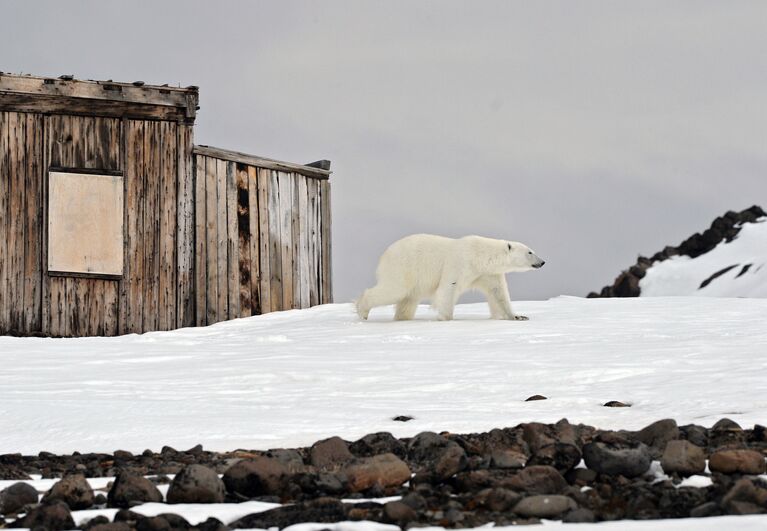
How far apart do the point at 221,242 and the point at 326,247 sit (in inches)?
73.8

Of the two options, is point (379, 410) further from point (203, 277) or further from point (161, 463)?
point (203, 277)

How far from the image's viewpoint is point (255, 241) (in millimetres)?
14562

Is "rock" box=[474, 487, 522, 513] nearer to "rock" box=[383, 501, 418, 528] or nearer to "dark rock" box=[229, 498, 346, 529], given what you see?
"rock" box=[383, 501, 418, 528]

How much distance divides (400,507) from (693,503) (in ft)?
2.99

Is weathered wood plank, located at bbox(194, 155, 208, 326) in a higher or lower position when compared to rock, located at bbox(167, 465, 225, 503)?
higher

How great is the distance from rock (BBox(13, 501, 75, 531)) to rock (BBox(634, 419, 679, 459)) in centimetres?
226

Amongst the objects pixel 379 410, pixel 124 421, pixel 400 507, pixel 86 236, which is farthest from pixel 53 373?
pixel 86 236

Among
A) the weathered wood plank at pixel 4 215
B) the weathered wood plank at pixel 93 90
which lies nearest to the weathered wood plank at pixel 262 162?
the weathered wood plank at pixel 93 90

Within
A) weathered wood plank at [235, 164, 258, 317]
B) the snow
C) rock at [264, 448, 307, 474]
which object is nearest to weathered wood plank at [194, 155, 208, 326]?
weathered wood plank at [235, 164, 258, 317]

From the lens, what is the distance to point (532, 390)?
19.7ft

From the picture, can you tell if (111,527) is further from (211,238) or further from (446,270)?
(211,238)

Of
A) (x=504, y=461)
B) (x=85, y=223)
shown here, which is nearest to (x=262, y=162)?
(x=85, y=223)

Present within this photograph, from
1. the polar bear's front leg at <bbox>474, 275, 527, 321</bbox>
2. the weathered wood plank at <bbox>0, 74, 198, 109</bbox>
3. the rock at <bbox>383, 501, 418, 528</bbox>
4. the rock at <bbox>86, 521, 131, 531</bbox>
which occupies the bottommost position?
the rock at <bbox>86, 521, 131, 531</bbox>

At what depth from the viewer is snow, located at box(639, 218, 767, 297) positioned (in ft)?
80.1
